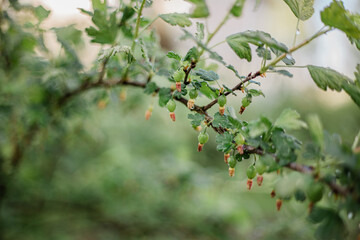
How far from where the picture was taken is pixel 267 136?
47cm

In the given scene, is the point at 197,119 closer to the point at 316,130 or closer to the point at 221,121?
the point at 221,121

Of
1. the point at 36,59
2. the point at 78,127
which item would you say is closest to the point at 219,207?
the point at 78,127

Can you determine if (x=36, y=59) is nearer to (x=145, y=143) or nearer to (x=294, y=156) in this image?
(x=294, y=156)

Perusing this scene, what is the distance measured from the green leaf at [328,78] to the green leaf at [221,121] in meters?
0.17

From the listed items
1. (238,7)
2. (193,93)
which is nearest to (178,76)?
(193,93)

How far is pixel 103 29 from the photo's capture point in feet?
1.88

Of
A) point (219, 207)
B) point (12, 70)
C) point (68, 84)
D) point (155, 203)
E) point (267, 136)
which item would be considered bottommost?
point (267, 136)

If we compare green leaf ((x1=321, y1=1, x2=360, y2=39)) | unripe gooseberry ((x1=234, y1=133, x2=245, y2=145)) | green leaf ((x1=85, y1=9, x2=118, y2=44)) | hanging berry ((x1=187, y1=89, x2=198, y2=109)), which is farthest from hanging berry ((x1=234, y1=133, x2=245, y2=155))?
green leaf ((x1=85, y1=9, x2=118, y2=44))

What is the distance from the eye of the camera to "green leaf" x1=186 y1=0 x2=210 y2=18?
424mm

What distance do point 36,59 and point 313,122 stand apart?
0.88 m

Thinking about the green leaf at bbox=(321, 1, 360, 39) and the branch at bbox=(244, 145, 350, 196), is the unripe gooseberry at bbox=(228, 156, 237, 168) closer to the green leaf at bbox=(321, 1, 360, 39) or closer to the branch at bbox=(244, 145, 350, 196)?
the branch at bbox=(244, 145, 350, 196)

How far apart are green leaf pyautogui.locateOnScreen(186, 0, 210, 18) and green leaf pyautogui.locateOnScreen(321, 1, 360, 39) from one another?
18 cm

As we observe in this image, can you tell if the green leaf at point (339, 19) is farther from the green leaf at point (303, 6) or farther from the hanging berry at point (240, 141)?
the hanging berry at point (240, 141)

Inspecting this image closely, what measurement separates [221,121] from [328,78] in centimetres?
19
